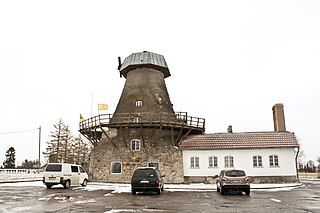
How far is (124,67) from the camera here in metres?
35.6

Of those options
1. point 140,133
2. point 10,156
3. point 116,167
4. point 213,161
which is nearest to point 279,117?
point 213,161

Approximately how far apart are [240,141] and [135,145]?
33.4 ft

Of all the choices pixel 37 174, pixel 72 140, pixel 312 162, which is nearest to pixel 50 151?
pixel 72 140

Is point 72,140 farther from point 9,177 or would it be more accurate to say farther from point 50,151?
point 9,177

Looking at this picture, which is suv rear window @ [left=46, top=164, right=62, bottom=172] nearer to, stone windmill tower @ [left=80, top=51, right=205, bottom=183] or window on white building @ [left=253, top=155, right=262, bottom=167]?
stone windmill tower @ [left=80, top=51, right=205, bottom=183]

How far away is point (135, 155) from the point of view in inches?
1227

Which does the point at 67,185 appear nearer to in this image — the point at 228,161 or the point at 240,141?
the point at 228,161

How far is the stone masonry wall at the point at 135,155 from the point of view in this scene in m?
30.6

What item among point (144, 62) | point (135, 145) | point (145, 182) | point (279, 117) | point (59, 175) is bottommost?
point (145, 182)

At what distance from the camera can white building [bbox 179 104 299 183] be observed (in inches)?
1163

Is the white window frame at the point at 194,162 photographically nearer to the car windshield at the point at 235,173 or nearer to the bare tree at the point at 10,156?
the car windshield at the point at 235,173

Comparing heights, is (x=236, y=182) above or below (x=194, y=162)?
below

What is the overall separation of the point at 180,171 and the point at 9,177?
17293 mm

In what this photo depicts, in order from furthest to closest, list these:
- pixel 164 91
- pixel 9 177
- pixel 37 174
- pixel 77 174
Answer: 1. pixel 37 174
2. pixel 164 91
3. pixel 9 177
4. pixel 77 174
